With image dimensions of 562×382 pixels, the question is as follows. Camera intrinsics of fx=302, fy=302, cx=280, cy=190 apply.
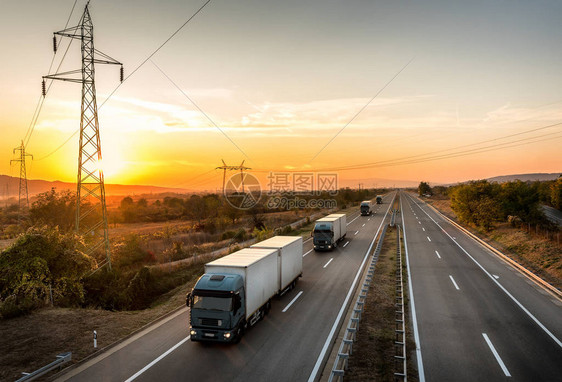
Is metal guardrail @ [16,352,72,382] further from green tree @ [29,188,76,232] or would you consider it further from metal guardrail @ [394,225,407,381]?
green tree @ [29,188,76,232]

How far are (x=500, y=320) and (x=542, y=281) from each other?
9583 millimetres

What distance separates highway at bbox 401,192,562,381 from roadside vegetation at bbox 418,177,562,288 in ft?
8.64

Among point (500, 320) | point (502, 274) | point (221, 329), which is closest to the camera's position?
point (221, 329)

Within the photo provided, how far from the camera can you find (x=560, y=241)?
94.5ft

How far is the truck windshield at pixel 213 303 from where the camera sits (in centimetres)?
1227

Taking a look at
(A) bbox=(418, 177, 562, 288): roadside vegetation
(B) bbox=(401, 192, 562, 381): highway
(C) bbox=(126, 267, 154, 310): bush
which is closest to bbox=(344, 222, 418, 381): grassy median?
(B) bbox=(401, 192, 562, 381): highway

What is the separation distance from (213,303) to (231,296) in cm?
81

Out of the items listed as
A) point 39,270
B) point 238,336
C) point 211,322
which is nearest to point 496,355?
point 238,336

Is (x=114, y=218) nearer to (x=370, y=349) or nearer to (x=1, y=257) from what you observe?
(x=1, y=257)

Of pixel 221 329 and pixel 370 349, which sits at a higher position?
pixel 221 329

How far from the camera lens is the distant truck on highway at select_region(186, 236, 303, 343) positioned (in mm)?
12281

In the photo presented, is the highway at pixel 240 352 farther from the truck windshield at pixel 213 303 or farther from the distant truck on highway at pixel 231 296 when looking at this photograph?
the truck windshield at pixel 213 303

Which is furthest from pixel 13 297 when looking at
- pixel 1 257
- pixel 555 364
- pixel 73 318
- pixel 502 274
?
pixel 502 274

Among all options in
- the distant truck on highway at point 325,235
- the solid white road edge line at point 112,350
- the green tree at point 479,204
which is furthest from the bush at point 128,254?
the green tree at point 479,204
